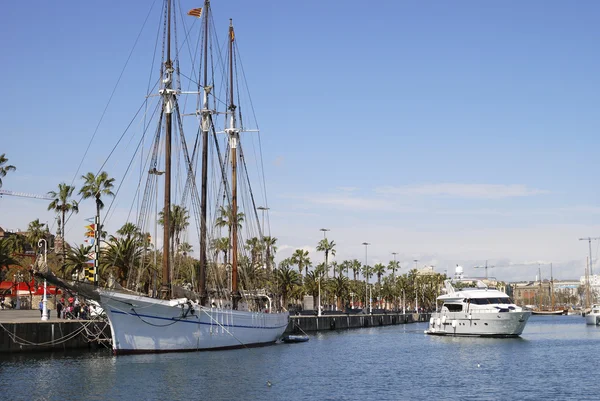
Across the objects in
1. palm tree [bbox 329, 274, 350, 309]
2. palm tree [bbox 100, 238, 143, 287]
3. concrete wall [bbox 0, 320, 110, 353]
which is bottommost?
concrete wall [bbox 0, 320, 110, 353]

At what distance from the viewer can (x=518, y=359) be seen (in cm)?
6656

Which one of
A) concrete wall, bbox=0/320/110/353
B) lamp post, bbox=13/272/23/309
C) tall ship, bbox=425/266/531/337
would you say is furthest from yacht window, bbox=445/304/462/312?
lamp post, bbox=13/272/23/309

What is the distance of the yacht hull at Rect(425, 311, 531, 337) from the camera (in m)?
94.2

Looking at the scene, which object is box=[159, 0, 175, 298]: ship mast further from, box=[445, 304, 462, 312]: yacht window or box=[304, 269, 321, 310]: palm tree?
box=[304, 269, 321, 310]: palm tree

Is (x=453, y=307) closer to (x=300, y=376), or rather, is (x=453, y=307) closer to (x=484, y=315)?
(x=484, y=315)

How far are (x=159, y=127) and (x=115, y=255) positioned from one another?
78.6 ft

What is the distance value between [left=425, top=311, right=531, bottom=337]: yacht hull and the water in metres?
21.2

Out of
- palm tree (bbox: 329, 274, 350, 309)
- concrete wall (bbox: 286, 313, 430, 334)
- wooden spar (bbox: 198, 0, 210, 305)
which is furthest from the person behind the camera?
palm tree (bbox: 329, 274, 350, 309)

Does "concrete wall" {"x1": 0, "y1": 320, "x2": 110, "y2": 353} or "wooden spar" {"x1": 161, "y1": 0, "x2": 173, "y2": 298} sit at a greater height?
"wooden spar" {"x1": 161, "y1": 0, "x2": 173, "y2": 298}

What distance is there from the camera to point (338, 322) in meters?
135

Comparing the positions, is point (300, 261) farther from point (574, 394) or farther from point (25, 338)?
point (574, 394)

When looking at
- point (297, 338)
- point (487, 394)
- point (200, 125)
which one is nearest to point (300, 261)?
point (297, 338)

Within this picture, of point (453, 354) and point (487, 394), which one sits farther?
point (453, 354)

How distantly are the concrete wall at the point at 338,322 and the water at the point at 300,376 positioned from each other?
3671 cm
